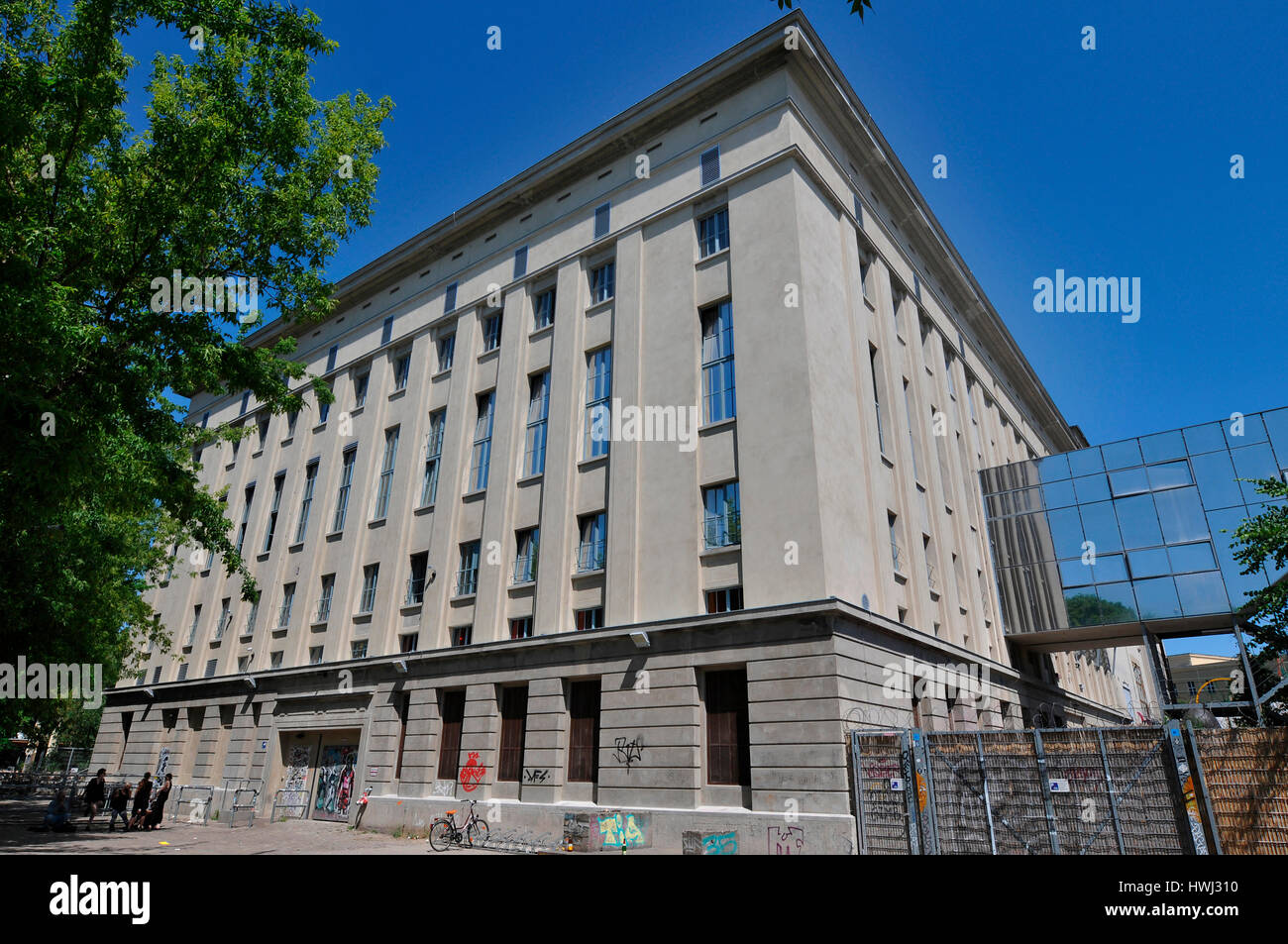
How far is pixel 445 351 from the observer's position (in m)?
31.5

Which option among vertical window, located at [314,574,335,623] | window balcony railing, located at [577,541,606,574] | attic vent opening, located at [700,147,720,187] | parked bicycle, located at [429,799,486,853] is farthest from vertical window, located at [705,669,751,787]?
vertical window, located at [314,574,335,623]

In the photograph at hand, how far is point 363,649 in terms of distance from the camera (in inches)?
1091

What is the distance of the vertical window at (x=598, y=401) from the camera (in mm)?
23891

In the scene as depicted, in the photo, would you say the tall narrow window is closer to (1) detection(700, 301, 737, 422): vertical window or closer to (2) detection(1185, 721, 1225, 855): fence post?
(1) detection(700, 301, 737, 422): vertical window

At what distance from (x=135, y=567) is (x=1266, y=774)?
38.3 meters

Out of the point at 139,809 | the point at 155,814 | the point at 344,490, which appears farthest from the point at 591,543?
the point at 139,809

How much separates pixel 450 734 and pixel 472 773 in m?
1.99

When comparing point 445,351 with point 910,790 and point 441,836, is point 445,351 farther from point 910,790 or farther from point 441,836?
point 910,790

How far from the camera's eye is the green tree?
1166 centimetres

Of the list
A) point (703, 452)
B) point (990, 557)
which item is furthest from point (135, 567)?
point (990, 557)
